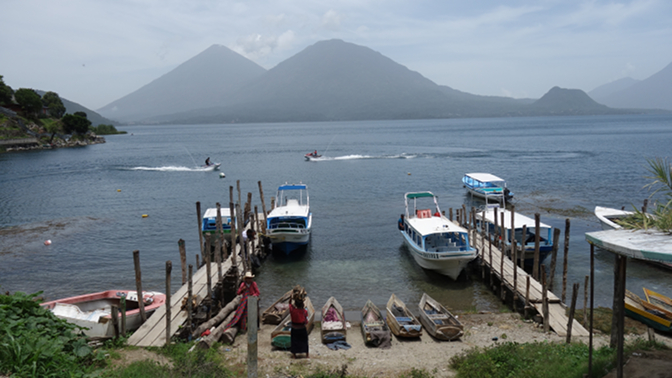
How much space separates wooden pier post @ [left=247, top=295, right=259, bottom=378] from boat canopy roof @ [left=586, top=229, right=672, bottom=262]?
19.7 feet

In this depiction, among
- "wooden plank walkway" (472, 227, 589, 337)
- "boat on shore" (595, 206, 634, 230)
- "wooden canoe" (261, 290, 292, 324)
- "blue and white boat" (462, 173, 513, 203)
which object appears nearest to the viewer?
"wooden plank walkway" (472, 227, 589, 337)

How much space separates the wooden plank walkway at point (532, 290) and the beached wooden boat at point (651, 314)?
272 cm

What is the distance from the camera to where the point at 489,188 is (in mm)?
42562

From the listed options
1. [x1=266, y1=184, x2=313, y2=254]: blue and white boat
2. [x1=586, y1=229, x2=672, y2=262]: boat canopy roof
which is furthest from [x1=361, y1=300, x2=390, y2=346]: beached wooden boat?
[x1=266, y1=184, x2=313, y2=254]: blue and white boat

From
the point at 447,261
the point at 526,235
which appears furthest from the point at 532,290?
the point at 526,235

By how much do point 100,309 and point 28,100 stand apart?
124958 millimetres

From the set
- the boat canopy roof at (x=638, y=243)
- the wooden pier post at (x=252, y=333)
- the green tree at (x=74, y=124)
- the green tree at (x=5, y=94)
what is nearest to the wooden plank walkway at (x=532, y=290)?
the boat canopy roof at (x=638, y=243)

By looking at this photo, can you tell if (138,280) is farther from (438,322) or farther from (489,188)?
(489,188)

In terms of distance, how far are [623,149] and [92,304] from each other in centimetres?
10411

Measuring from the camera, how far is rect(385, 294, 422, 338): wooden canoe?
52.1 ft

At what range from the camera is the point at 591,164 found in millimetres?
70750

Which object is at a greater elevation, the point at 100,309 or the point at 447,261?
the point at 447,261

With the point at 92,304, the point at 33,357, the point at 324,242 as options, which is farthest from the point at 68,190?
the point at 33,357

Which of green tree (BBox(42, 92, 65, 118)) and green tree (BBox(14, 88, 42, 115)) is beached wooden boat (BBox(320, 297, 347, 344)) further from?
green tree (BBox(42, 92, 65, 118))
